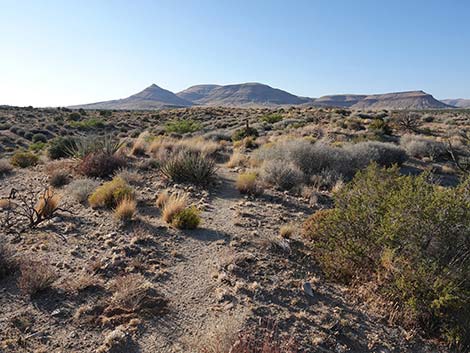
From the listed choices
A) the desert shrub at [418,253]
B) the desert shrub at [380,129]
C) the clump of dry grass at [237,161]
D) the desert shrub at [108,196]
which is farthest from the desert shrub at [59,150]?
the desert shrub at [380,129]

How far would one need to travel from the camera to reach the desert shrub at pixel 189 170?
9.52 m

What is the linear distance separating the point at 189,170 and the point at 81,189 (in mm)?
2923

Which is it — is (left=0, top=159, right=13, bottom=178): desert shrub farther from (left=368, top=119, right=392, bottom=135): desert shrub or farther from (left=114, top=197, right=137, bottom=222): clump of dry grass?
(left=368, top=119, right=392, bottom=135): desert shrub

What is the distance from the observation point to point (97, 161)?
10.3 metres

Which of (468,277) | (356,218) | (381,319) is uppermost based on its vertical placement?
(356,218)

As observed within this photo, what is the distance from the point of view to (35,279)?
432 centimetres

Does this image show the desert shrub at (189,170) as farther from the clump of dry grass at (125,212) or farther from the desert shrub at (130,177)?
the clump of dry grass at (125,212)

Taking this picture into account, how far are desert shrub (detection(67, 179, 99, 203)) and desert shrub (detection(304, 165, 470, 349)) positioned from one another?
6.07 metres

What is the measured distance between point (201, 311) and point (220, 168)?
8.09m

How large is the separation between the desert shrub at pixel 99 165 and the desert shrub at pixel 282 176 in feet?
15.5

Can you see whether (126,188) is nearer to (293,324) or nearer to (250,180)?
(250,180)

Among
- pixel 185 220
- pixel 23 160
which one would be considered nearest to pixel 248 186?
pixel 185 220

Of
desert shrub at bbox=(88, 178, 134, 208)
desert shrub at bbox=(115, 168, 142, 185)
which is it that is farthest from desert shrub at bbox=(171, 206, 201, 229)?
desert shrub at bbox=(115, 168, 142, 185)

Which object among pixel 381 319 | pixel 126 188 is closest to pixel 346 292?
pixel 381 319
